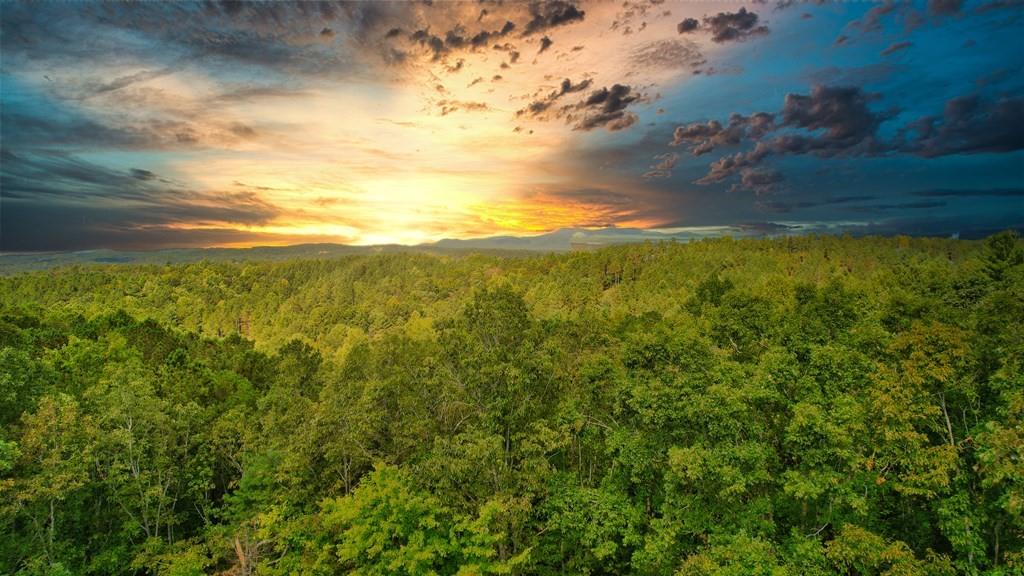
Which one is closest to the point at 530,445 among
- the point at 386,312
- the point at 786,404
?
the point at 786,404

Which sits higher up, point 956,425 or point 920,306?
point 920,306

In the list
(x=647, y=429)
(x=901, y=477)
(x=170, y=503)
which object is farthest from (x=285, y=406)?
(x=901, y=477)

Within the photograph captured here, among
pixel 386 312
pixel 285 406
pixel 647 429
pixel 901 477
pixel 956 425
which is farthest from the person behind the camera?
pixel 386 312

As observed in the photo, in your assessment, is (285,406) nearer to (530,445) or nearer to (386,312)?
(530,445)

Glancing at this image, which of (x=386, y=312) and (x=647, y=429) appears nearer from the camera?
(x=647, y=429)

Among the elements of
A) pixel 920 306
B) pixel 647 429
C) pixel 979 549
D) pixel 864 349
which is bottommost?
pixel 979 549

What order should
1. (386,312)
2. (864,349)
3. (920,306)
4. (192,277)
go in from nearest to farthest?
1. (864,349)
2. (920,306)
3. (386,312)
4. (192,277)
